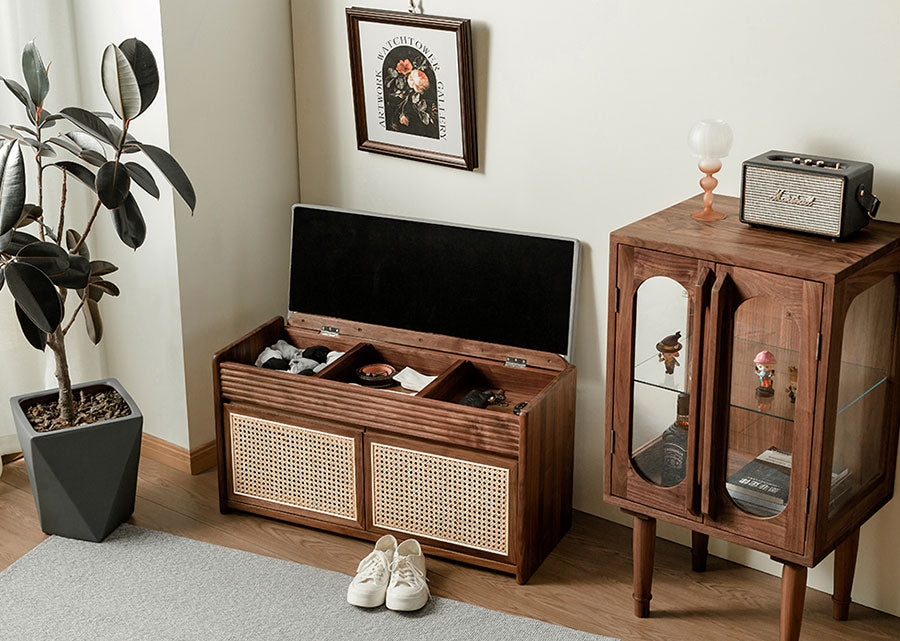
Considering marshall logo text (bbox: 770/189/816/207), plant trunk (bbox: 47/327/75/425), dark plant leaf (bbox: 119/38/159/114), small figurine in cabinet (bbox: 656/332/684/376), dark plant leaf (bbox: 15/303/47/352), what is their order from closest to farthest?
marshall logo text (bbox: 770/189/816/207) → small figurine in cabinet (bbox: 656/332/684/376) → dark plant leaf (bbox: 119/38/159/114) → dark plant leaf (bbox: 15/303/47/352) → plant trunk (bbox: 47/327/75/425)

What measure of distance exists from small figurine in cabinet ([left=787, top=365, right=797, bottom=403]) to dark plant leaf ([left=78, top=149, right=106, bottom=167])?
180 cm

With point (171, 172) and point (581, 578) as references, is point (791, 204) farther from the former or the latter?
point (171, 172)

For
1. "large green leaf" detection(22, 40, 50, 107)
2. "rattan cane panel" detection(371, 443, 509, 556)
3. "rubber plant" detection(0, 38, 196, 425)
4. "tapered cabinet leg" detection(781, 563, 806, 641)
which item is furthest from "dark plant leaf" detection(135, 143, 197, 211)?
"tapered cabinet leg" detection(781, 563, 806, 641)

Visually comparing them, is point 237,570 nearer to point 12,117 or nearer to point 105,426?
point 105,426

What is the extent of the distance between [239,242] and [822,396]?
1.95 m

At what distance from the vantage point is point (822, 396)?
2213mm

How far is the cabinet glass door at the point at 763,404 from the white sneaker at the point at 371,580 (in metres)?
0.89

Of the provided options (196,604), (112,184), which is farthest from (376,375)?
(112,184)

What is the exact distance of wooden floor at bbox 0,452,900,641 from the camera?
2.71 m

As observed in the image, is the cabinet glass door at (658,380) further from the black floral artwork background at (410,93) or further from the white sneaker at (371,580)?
the black floral artwork background at (410,93)

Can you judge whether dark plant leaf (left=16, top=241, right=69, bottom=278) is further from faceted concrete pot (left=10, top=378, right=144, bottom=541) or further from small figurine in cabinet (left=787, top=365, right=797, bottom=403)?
small figurine in cabinet (left=787, top=365, right=797, bottom=403)

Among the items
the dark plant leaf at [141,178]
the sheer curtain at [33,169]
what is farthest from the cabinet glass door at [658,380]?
Result: the sheer curtain at [33,169]

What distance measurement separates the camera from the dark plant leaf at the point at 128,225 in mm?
2844

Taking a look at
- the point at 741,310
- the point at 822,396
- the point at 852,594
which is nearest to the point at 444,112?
the point at 741,310
